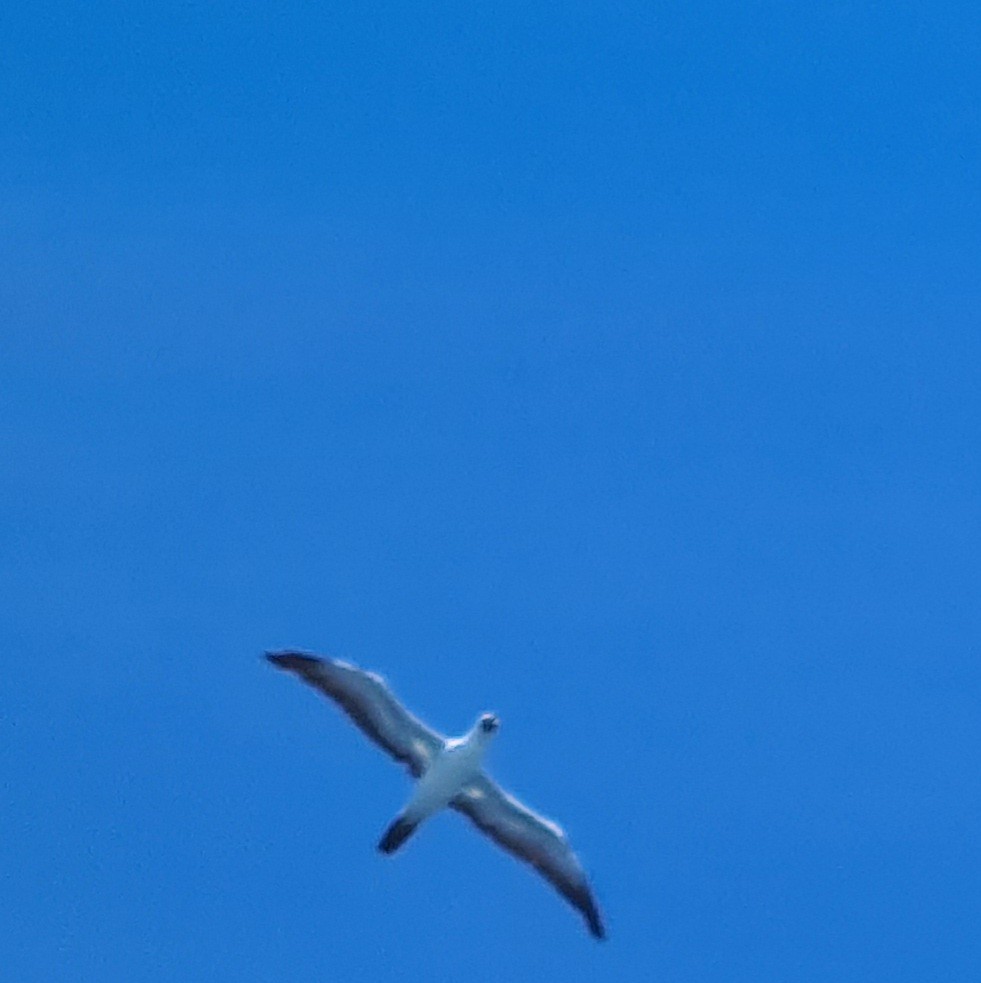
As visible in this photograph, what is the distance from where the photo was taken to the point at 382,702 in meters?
35.8

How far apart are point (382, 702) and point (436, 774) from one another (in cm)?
135

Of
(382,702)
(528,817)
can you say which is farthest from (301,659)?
(528,817)

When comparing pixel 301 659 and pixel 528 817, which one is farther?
pixel 528 817

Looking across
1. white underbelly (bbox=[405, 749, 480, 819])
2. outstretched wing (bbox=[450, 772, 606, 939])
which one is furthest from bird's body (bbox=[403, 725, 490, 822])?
outstretched wing (bbox=[450, 772, 606, 939])

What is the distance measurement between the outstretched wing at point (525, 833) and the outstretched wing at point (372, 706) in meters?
1.04

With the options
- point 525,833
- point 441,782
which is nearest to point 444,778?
point 441,782

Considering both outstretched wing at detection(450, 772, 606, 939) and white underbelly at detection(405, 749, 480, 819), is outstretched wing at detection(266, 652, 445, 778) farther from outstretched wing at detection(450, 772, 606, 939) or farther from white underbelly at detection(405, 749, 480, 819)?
outstretched wing at detection(450, 772, 606, 939)

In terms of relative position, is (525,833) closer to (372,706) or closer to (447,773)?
(447,773)

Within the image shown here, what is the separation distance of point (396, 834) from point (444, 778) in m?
1.12

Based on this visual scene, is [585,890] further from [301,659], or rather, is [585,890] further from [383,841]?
[301,659]

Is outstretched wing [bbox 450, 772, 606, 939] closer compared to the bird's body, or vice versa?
the bird's body

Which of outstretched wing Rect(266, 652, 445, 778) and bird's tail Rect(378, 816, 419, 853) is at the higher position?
outstretched wing Rect(266, 652, 445, 778)

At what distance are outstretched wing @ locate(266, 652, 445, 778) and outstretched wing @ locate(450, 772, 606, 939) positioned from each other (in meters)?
1.04

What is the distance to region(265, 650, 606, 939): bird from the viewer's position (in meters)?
35.3
